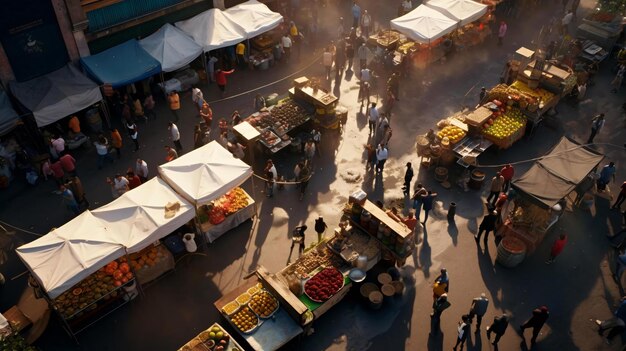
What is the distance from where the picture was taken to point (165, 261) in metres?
16.6

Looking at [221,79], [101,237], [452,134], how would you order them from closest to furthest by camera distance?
[101,237], [452,134], [221,79]

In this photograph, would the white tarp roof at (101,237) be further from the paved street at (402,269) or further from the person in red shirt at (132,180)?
the paved street at (402,269)

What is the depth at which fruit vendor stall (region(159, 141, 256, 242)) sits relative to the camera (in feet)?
55.1

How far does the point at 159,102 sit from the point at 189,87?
173 cm

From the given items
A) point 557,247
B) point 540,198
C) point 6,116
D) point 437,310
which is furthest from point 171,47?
point 557,247

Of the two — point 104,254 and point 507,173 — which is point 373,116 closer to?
point 507,173

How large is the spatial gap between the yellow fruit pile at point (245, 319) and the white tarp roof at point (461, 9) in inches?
777

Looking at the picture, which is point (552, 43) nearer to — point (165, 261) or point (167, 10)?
point (167, 10)

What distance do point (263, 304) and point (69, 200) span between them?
8520 millimetres

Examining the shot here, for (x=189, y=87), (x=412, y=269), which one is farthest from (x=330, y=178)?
(x=189, y=87)

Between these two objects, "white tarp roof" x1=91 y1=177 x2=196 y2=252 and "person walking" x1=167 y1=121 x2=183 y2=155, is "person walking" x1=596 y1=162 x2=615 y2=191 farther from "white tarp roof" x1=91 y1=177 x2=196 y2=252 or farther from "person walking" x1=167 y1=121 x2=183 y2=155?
"person walking" x1=167 y1=121 x2=183 y2=155

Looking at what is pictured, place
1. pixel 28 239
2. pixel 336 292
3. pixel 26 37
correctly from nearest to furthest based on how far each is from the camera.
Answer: pixel 336 292 → pixel 28 239 → pixel 26 37

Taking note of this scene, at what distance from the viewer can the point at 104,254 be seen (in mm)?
14531

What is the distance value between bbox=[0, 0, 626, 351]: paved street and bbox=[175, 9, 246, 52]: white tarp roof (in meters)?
2.46
